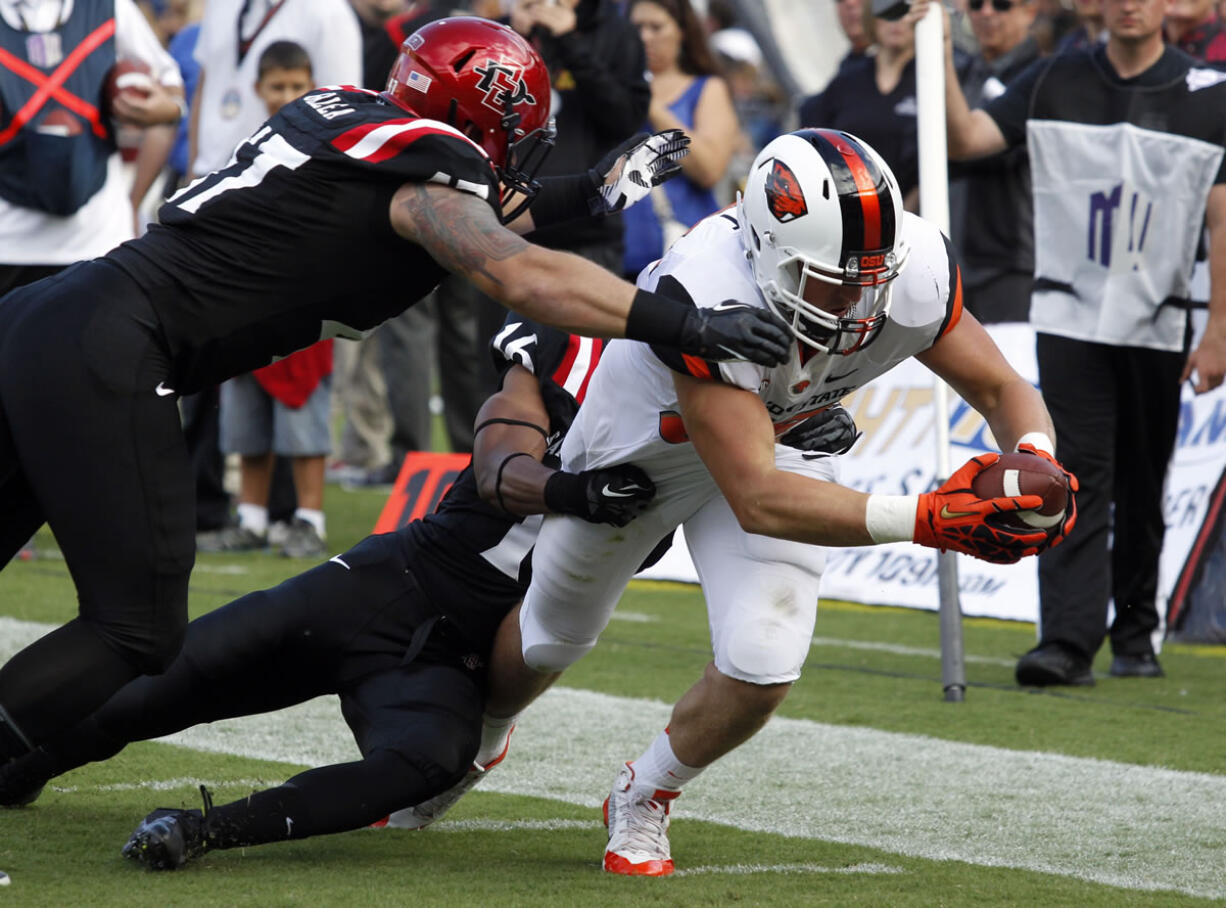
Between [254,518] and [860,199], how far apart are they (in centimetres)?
481

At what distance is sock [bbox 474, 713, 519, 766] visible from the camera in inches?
143

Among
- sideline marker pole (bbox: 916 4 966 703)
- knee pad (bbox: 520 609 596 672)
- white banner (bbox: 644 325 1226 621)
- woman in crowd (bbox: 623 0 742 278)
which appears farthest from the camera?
woman in crowd (bbox: 623 0 742 278)

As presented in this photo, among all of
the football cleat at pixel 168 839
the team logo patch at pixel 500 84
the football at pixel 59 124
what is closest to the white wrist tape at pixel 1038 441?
the team logo patch at pixel 500 84

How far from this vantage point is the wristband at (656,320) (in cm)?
281

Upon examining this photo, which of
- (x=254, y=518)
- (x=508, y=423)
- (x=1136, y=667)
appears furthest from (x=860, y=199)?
(x=254, y=518)

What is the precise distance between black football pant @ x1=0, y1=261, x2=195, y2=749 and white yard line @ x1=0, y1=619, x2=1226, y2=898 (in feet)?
3.60

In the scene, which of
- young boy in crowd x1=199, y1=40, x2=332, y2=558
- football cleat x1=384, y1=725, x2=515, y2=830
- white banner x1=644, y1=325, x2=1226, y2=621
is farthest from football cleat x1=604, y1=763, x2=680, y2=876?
young boy in crowd x1=199, y1=40, x2=332, y2=558

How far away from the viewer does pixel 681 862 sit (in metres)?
3.34

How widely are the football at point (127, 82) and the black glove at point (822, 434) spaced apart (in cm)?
315

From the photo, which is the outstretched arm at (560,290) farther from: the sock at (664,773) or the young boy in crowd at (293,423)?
the young boy in crowd at (293,423)

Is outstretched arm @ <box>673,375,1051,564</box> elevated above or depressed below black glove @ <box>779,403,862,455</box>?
above

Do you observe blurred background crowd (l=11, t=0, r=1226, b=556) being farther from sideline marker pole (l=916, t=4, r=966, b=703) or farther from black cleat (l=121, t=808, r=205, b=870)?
black cleat (l=121, t=808, r=205, b=870)

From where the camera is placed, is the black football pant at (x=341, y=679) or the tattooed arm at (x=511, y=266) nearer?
the tattooed arm at (x=511, y=266)

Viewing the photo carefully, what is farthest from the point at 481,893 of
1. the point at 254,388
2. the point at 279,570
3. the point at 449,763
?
the point at 254,388
